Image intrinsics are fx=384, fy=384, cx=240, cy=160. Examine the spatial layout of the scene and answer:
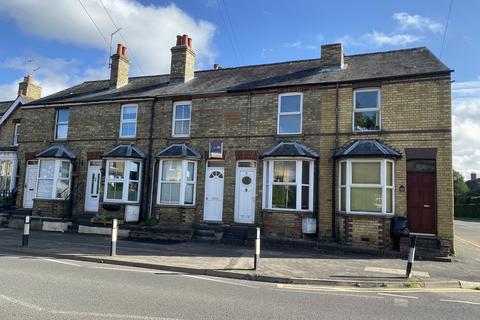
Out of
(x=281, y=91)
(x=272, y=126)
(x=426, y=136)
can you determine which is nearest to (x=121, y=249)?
(x=272, y=126)

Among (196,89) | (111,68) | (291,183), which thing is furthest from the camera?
(111,68)

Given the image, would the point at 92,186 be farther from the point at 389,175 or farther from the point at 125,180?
the point at 389,175

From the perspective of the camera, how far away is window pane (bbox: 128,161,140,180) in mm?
16969

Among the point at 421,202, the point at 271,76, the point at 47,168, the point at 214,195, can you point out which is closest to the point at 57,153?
the point at 47,168

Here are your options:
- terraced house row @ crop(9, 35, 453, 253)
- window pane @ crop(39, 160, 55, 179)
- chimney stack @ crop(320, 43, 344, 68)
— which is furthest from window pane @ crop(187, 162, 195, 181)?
chimney stack @ crop(320, 43, 344, 68)

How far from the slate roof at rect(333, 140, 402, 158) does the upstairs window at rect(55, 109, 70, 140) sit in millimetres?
13312

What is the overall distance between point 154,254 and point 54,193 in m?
9.10

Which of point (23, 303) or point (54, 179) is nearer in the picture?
point (23, 303)

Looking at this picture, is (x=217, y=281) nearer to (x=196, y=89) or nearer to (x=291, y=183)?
(x=291, y=183)

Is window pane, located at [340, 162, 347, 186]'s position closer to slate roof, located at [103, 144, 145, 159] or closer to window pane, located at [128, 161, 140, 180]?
slate roof, located at [103, 144, 145, 159]

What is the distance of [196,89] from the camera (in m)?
17.1

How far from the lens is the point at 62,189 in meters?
18.2

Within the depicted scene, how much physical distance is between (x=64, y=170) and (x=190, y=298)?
1400 cm

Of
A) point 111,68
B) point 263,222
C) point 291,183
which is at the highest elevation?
point 111,68
